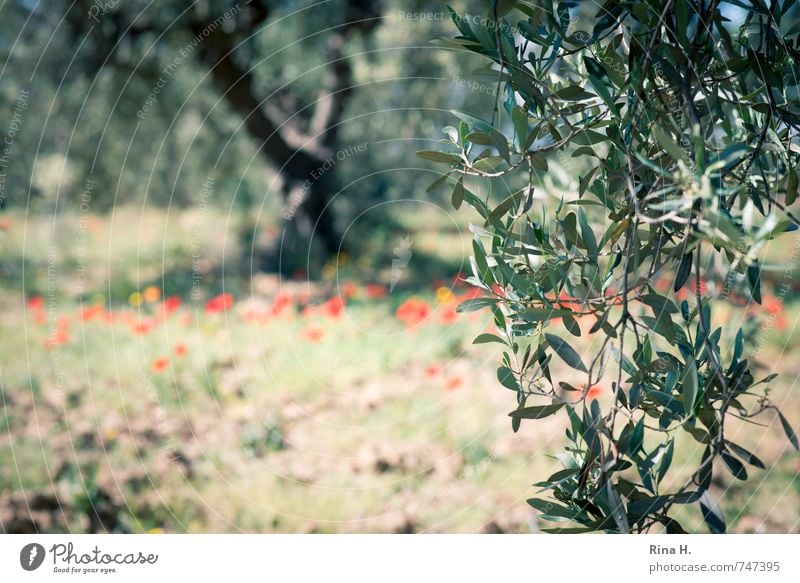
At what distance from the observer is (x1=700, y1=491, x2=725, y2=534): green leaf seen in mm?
917

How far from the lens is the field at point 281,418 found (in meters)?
2.10

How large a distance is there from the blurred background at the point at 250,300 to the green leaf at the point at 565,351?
1.35ft

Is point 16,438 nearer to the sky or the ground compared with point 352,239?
nearer to the ground

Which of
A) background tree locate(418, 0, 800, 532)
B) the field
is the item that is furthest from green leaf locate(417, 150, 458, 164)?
the field

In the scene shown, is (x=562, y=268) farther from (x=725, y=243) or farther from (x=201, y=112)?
(x=201, y=112)

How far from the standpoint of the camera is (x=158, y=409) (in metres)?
2.66

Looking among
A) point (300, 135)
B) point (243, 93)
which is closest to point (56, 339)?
point (243, 93)

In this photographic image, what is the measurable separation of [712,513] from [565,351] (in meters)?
0.28

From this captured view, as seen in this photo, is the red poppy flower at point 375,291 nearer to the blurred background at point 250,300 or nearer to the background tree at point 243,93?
the blurred background at point 250,300

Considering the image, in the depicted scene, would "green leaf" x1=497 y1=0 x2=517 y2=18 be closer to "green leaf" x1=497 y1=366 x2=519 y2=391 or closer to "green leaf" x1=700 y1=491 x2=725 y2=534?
"green leaf" x1=497 y1=366 x2=519 y2=391

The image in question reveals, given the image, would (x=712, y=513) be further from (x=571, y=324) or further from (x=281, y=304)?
(x=281, y=304)
